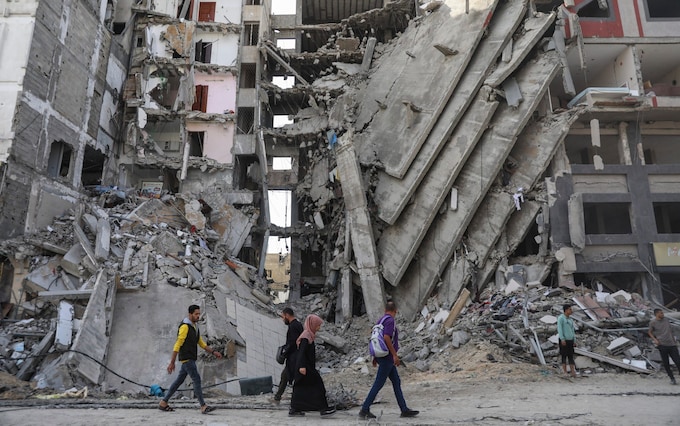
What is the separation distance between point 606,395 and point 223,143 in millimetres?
21110

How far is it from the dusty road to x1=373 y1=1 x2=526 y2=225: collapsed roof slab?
8.40 meters

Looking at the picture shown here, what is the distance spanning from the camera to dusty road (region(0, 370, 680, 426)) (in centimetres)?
490

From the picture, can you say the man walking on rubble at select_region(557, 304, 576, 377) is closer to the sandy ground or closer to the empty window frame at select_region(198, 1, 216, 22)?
the sandy ground

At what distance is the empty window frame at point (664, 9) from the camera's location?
17.5 meters

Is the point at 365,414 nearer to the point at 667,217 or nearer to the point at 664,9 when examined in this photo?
the point at 667,217

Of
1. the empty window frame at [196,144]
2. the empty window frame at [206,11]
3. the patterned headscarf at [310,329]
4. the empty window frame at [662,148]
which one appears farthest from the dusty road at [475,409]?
the empty window frame at [206,11]

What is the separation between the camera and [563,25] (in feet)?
48.4

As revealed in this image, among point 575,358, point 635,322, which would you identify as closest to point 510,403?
point 575,358

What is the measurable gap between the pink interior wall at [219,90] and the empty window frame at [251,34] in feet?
8.86

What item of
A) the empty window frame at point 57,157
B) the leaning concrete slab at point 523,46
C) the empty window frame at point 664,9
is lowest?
the empty window frame at point 57,157

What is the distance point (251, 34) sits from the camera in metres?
25.5

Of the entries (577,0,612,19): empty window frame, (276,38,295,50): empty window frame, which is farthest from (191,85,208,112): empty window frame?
(577,0,612,19): empty window frame

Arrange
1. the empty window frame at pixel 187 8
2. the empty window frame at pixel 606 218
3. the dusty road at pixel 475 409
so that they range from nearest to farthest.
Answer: the dusty road at pixel 475 409 → the empty window frame at pixel 606 218 → the empty window frame at pixel 187 8

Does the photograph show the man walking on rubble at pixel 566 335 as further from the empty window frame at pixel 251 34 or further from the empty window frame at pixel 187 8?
the empty window frame at pixel 187 8
